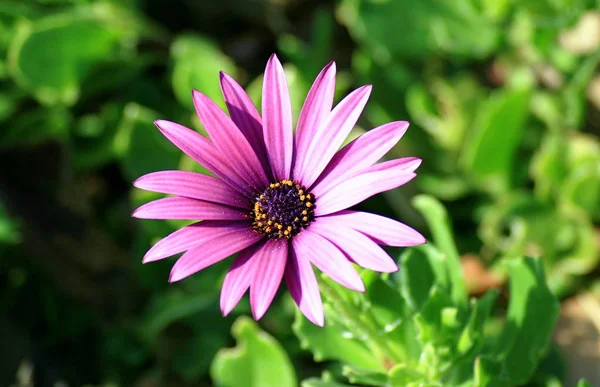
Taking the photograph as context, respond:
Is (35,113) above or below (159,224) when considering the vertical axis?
above

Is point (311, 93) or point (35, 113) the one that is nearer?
point (311, 93)

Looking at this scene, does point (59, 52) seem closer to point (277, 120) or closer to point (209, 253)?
point (277, 120)

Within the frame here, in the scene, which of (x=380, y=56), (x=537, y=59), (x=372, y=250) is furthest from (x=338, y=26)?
(x=372, y=250)

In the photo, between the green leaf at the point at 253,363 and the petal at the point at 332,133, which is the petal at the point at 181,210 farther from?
the green leaf at the point at 253,363

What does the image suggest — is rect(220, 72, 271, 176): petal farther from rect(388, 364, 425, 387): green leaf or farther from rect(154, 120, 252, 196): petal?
rect(388, 364, 425, 387): green leaf

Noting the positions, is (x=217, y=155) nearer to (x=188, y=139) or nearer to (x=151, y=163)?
(x=188, y=139)

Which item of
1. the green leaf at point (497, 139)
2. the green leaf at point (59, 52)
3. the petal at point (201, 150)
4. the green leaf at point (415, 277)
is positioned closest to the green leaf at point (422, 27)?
the green leaf at point (497, 139)
